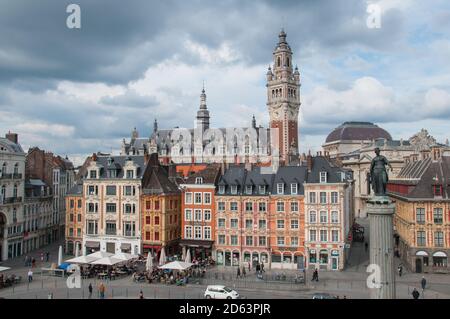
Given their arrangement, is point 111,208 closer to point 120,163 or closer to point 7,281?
point 120,163

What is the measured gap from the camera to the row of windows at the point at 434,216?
5078 centimetres

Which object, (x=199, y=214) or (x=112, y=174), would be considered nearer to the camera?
(x=199, y=214)

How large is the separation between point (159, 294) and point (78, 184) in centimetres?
3258

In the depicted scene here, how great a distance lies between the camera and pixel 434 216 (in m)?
51.1

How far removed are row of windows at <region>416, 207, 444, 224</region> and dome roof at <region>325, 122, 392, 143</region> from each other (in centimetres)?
10939

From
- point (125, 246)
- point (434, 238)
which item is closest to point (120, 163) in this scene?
point (125, 246)

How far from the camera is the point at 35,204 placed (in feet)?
228

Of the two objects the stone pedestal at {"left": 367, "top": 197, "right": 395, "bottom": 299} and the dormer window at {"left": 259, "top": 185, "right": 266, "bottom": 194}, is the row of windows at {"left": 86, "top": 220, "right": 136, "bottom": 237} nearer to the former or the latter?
the dormer window at {"left": 259, "top": 185, "right": 266, "bottom": 194}

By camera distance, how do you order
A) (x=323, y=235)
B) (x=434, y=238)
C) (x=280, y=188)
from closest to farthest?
(x=434, y=238)
(x=323, y=235)
(x=280, y=188)

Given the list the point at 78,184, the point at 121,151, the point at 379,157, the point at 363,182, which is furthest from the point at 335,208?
the point at 121,151

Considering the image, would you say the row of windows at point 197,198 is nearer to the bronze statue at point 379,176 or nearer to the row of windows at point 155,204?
the row of windows at point 155,204

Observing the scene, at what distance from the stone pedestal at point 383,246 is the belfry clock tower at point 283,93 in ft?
349

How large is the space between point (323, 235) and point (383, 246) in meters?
33.5

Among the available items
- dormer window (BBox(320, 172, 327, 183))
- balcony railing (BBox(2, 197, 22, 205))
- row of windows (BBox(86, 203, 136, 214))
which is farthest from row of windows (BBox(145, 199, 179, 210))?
dormer window (BBox(320, 172, 327, 183))
